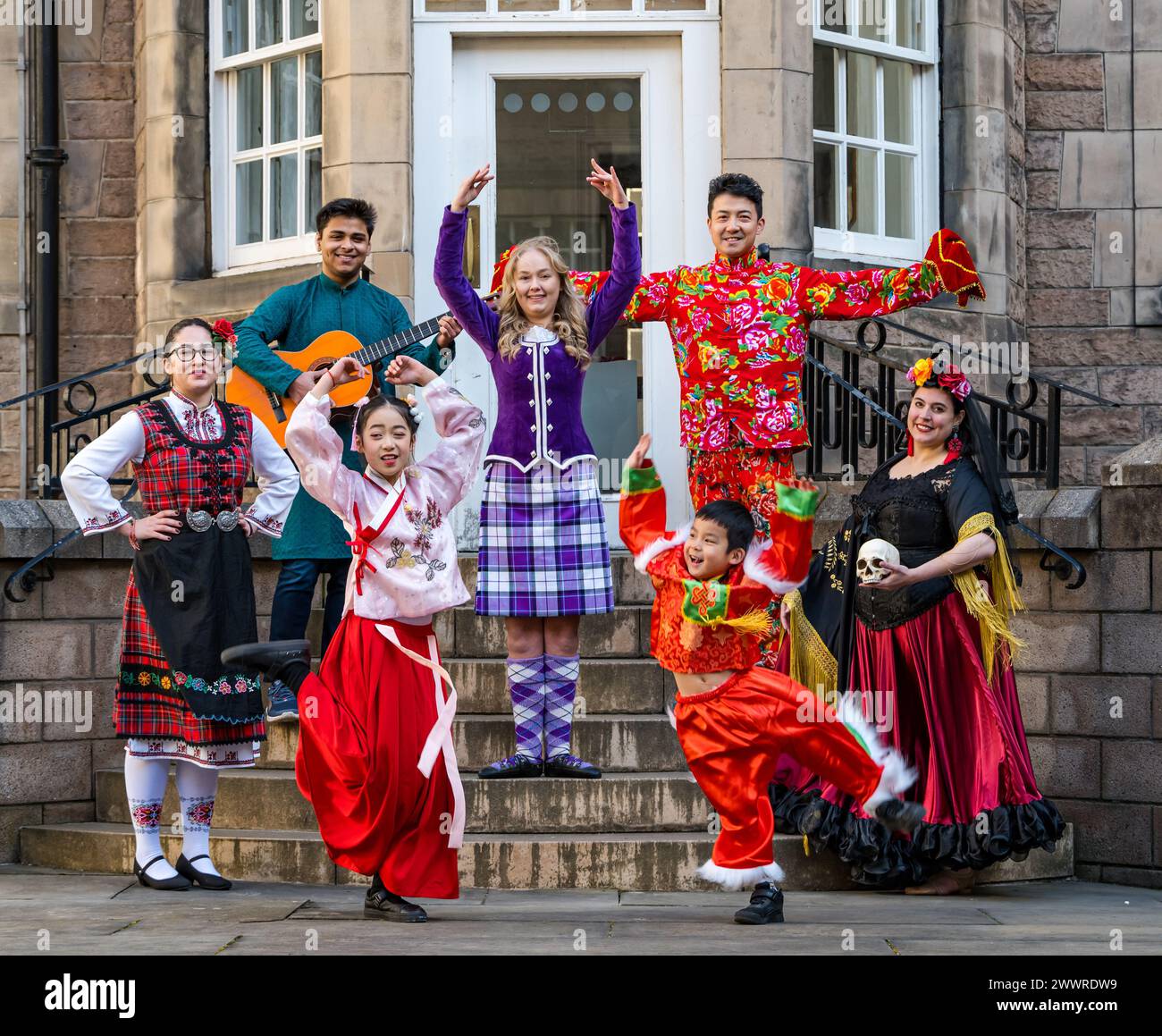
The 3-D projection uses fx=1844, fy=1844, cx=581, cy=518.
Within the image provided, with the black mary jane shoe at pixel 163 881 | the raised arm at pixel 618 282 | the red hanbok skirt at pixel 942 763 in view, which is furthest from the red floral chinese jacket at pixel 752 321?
the black mary jane shoe at pixel 163 881

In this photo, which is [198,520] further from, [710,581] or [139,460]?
[710,581]

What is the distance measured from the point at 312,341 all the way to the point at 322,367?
0.17m

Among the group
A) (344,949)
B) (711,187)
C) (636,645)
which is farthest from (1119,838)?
(344,949)

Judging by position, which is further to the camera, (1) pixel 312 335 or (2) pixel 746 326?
(1) pixel 312 335

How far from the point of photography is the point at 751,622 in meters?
5.57

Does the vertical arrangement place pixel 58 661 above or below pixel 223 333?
below

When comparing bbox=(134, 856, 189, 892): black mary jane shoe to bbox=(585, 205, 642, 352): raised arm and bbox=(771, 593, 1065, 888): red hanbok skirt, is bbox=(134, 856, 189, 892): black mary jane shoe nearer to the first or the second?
bbox=(771, 593, 1065, 888): red hanbok skirt

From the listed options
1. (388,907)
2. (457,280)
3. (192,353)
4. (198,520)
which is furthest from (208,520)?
(388,907)

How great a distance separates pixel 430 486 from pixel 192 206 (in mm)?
4710

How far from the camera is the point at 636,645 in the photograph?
794 cm

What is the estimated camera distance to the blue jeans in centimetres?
715

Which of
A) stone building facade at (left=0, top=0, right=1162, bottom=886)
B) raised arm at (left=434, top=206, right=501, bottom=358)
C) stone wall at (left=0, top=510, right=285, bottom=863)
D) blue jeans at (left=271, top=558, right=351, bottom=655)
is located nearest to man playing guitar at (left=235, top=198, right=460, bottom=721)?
blue jeans at (left=271, top=558, right=351, bottom=655)

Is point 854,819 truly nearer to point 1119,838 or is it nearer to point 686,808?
point 686,808

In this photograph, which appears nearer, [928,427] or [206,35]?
[928,427]
